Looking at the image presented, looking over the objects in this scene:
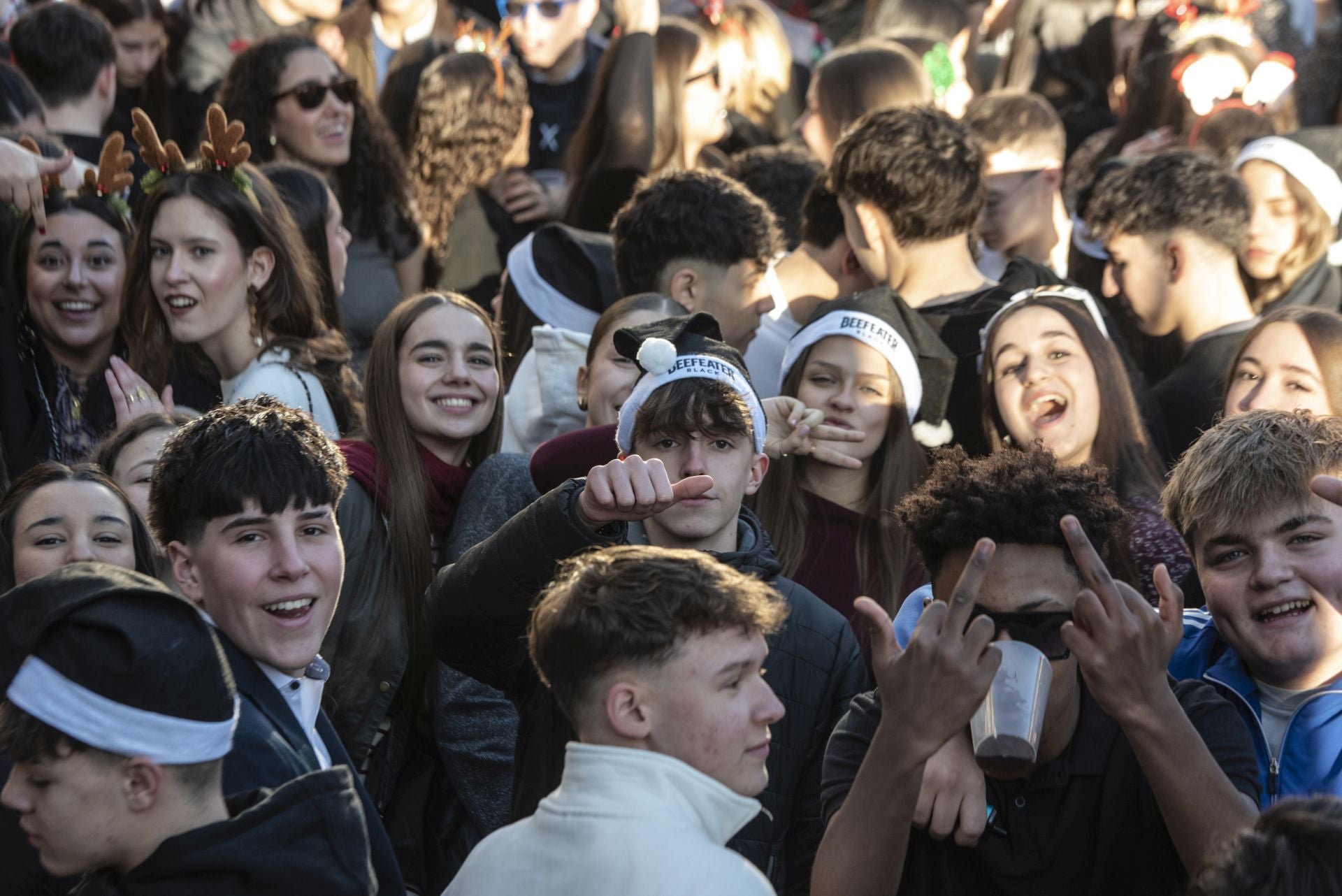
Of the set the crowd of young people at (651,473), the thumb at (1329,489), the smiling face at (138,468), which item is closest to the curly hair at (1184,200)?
the crowd of young people at (651,473)

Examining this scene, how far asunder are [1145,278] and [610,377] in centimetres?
206

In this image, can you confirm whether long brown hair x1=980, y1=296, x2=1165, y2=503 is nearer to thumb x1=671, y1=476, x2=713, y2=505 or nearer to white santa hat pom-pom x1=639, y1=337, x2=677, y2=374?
white santa hat pom-pom x1=639, y1=337, x2=677, y2=374

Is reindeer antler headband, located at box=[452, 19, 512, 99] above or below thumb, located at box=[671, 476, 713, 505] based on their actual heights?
above

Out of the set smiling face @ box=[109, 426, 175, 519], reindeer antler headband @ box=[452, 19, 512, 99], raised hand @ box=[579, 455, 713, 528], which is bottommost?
smiling face @ box=[109, 426, 175, 519]

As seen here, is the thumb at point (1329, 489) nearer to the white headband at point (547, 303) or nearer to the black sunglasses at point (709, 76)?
the white headband at point (547, 303)

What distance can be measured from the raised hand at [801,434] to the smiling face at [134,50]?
4.35 meters

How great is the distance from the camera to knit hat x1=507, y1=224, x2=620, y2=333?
5609 mm

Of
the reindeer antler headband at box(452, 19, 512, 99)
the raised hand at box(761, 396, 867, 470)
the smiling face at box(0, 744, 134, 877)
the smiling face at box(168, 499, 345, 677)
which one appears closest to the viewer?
the smiling face at box(0, 744, 134, 877)

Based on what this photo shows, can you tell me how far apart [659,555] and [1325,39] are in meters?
7.88

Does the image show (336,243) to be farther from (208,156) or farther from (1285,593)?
(1285,593)

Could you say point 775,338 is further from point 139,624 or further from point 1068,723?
point 139,624

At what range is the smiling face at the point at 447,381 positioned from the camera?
4.54 metres

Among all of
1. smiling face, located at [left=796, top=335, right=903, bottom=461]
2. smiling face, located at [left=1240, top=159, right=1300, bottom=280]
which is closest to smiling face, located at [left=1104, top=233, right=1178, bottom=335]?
smiling face, located at [left=1240, top=159, right=1300, bottom=280]

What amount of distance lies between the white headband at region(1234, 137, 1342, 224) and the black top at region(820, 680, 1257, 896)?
11.3 ft
